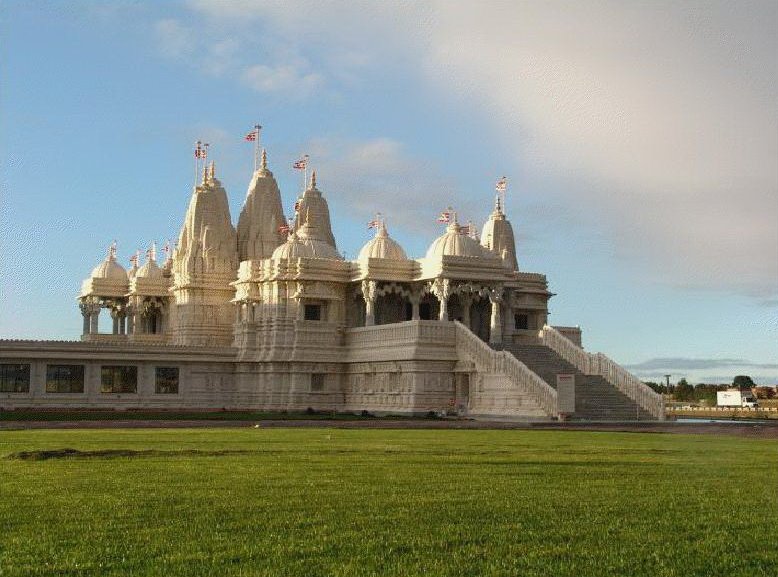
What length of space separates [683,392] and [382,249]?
7483cm

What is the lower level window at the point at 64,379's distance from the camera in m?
78.6

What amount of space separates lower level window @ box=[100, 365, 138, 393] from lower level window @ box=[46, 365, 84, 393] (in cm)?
149

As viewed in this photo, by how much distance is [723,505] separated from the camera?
17047 millimetres

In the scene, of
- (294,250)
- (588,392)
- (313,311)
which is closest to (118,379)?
(313,311)

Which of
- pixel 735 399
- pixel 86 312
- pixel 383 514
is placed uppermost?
pixel 86 312

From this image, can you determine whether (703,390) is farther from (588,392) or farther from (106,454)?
(106,454)

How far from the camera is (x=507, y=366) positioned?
64.8 meters

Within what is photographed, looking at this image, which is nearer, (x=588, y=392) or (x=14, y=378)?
(x=588, y=392)

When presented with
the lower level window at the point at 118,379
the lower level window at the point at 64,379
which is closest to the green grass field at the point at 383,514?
the lower level window at the point at 64,379

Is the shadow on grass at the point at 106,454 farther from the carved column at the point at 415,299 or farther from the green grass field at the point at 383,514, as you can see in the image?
the carved column at the point at 415,299

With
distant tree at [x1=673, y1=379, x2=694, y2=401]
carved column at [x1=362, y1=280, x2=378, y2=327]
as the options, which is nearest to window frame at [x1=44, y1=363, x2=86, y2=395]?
carved column at [x1=362, y1=280, x2=378, y2=327]

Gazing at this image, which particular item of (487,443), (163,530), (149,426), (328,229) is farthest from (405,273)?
(163,530)

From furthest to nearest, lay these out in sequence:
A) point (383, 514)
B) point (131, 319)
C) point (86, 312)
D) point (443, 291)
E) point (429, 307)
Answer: point (86, 312) < point (131, 319) < point (429, 307) < point (443, 291) < point (383, 514)

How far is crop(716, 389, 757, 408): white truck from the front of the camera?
105 m
